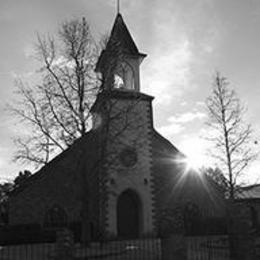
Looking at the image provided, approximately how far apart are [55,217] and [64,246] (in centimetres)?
1360

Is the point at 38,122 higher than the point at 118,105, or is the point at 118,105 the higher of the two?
the point at 118,105

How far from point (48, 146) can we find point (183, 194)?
10891 mm

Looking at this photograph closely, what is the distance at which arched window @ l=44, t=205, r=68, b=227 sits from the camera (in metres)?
22.5

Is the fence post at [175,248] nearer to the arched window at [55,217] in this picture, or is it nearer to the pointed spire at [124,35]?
the arched window at [55,217]

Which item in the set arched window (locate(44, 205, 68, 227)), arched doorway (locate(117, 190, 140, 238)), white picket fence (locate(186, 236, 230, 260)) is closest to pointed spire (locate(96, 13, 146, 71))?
arched doorway (locate(117, 190, 140, 238))

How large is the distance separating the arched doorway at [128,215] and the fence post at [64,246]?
13392 millimetres

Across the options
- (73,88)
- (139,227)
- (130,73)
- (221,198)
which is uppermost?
(130,73)

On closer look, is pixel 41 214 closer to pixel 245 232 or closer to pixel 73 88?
pixel 73 88

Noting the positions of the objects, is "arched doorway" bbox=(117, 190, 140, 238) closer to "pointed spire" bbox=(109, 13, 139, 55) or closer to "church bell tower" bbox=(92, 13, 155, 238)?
"church bell tower" bbox=(92, 13, 155, 238)

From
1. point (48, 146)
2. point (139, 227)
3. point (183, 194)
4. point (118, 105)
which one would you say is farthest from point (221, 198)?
point (48, 146)

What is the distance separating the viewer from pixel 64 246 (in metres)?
9.66

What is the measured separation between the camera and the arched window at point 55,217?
22.5 metres

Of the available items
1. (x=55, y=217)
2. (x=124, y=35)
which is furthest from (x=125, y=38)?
(x=55, y=217)

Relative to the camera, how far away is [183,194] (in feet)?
80.7
